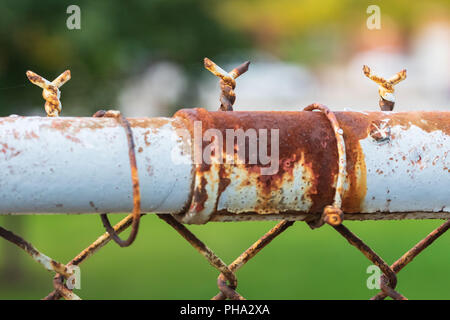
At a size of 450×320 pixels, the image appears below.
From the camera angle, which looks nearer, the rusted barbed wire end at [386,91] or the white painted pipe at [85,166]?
the white painted pipe at [85,166]

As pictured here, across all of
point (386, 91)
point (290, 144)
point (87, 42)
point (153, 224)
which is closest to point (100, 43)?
point (87, 42)

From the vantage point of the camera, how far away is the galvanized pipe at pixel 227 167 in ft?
2.57

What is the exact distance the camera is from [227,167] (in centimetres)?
83

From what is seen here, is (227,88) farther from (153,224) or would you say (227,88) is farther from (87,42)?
(153,224)

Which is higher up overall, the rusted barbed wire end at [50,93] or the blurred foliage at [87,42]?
the blurred foliage at [87,42]

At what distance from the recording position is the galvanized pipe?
2.57ft

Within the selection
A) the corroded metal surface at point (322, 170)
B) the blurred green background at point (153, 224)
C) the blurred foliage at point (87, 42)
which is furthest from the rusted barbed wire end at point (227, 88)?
the blurred foliage at point (87, 42)

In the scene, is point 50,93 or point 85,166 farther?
point 50,93

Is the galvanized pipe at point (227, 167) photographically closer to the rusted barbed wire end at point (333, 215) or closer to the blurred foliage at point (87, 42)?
the rusted barbed wire end at point (333, 215)

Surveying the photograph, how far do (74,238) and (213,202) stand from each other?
37.8ft

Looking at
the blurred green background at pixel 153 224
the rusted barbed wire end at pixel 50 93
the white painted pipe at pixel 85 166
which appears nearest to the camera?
the white painted pipe at pixel 85 166

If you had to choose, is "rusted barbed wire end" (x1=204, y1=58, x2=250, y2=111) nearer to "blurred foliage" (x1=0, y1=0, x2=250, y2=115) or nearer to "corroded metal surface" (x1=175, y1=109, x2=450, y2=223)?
"corroded metal surface" (x1=175, y1=109, x2=450, y2=223)

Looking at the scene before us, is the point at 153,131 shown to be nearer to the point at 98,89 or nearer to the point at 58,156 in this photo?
the point at 58,156

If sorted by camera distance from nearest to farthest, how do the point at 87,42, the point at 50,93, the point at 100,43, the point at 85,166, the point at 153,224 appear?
the point at 85,166, the point at 50,93, the point at 87,42, the point at 100,43, the point at 153,224
